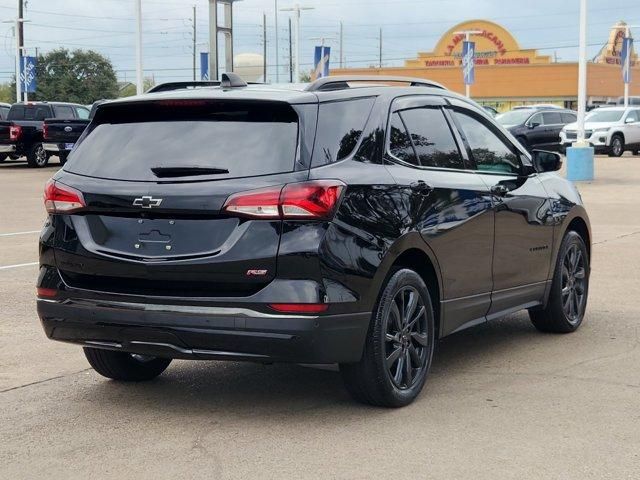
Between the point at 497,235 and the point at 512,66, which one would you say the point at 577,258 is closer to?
the point at 497,235

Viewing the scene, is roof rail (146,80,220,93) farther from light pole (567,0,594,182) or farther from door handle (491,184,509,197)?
light pole (567,0,594,182)

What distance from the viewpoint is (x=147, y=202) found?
5.26 meters

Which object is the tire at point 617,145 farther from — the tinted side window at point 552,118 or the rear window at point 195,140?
the rear window at point 195,140

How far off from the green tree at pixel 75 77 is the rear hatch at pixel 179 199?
9213cm

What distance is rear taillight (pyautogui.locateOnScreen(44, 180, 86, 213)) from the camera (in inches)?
217

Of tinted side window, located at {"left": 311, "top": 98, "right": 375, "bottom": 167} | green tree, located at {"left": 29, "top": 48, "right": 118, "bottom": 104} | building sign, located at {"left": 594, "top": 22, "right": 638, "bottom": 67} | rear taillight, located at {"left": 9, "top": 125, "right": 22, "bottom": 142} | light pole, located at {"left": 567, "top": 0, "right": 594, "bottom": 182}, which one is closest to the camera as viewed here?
tinted side window, located at {"left": 311, "top": 98, "right": 375, "bottom": 167}

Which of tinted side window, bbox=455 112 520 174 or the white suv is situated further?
the white suv

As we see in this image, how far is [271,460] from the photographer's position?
4.79 m

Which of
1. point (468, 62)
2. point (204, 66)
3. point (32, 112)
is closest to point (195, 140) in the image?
point (32, 112)

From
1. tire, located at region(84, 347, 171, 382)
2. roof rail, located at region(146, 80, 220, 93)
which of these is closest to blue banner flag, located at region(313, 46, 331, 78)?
roof rail, located at region(146, 80, 220, 93)

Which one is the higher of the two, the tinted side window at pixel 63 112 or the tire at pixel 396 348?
the tinted side window at pixel 63 112

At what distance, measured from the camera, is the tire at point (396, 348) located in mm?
5438

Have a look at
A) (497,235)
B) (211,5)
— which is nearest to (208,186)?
(497,235)

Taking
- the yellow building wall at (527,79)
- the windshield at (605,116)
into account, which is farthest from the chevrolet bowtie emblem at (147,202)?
the yellow building wall at (527,79)
